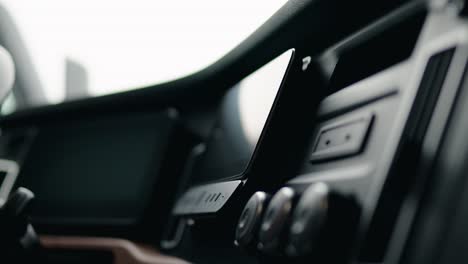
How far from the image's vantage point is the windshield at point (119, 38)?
0.80 m

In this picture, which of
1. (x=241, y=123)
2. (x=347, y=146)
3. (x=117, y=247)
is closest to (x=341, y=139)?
(x=347, y=146)

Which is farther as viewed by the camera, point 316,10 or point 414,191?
point 316,10

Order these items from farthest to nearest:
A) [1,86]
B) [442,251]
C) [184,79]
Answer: [184,79], [1,86], [442,251]

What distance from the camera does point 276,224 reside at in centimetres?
32

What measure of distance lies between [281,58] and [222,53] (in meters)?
0.23

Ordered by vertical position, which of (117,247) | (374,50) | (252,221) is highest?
(374,50)

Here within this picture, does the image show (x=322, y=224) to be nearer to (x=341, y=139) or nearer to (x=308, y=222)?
(x=308, y=222)

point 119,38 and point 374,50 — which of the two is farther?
point 119,38

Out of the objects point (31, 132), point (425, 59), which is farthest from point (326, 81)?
point (31, 132)

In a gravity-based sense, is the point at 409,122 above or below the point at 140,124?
above

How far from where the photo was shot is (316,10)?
0.50 m

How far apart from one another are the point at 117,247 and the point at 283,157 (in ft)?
1.42

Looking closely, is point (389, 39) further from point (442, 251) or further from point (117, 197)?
point (117, 197)

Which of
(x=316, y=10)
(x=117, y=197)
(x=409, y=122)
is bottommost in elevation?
(x=117, y=197)
